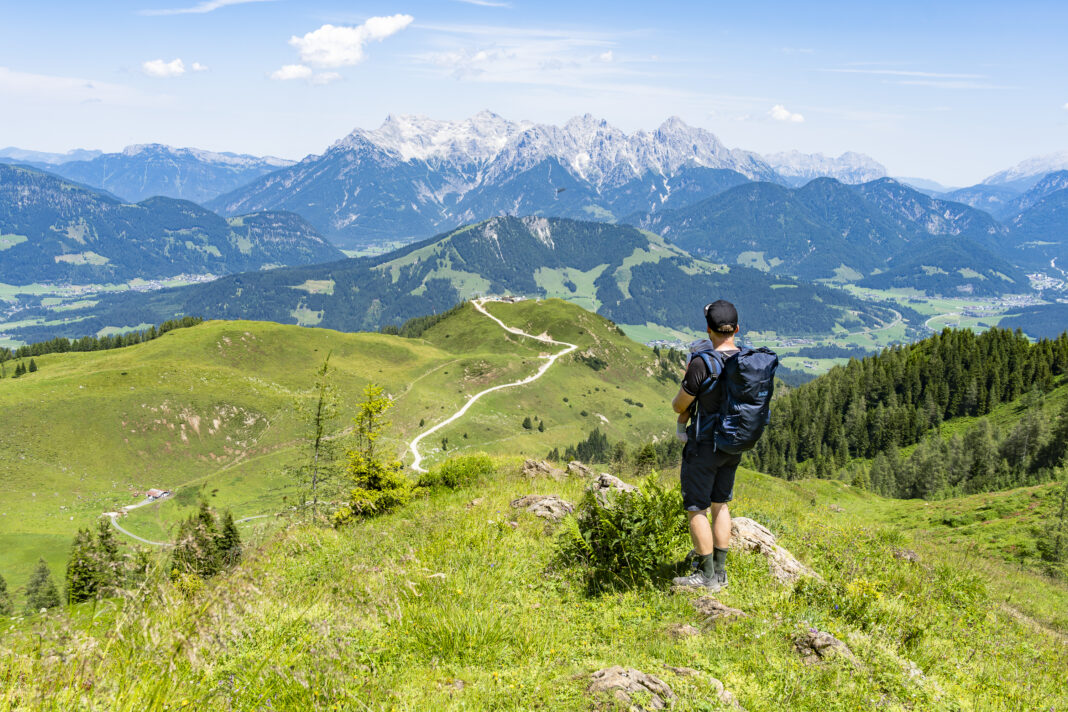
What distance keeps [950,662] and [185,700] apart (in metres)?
9.00

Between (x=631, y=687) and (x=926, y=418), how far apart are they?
108397 mm

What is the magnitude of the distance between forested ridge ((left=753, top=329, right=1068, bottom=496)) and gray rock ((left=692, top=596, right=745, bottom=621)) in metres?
64.3

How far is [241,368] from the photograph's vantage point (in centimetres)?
13200

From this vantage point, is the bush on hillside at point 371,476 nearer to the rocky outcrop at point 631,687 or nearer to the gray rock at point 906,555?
the rocky outcrop at point 631,687

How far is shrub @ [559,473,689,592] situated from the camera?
8.90 meters

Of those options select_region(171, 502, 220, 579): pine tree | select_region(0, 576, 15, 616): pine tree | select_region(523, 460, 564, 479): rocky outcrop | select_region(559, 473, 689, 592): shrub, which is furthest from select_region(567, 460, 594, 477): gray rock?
select_region(0, 576, 15, 616): pine tree

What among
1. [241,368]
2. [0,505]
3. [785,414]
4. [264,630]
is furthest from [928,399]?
[0,505]

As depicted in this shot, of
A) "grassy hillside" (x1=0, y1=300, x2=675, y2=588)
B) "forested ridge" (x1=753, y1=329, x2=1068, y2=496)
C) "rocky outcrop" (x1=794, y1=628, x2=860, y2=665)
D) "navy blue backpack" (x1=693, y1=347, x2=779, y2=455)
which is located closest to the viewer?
"rocky outcrop" (x1=794, y1=628, x2=860, y2=665)

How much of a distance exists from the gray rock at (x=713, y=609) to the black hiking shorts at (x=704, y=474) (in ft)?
4.48

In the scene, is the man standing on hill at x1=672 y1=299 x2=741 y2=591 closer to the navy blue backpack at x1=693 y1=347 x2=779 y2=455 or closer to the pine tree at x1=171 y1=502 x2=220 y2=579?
the navy blue backpack at x1=693 y1=347 x2=779 y2=455

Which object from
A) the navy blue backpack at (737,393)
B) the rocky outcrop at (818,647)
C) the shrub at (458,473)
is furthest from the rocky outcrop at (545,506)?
the rocky outcrop at (818,647)

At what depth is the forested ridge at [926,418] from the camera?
6388 cm

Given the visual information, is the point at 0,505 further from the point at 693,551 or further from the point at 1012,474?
the point at 1012,474

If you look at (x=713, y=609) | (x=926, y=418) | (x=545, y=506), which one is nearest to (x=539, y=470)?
(x=545, y=506)
